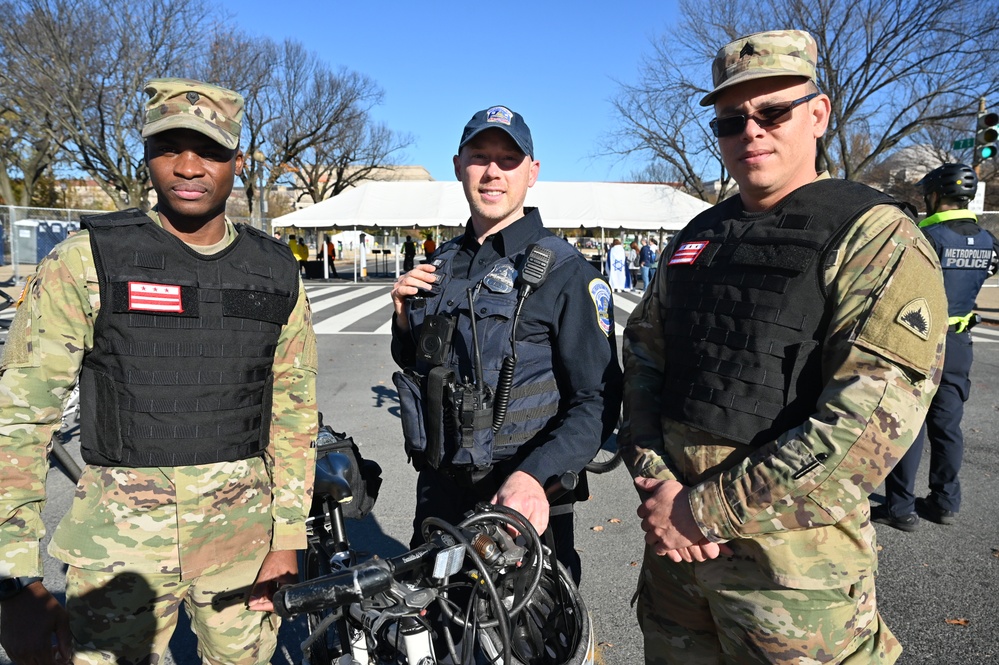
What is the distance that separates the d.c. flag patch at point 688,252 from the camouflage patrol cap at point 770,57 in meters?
0.42

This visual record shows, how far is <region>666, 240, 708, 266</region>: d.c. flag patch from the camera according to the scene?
1.96 meters

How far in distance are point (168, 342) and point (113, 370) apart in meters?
0.16

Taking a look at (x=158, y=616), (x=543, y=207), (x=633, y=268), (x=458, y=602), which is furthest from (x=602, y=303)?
(x=633, y=268)

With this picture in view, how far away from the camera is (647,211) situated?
2419cm

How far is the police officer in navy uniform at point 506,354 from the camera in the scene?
6.78ft

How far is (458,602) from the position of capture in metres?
1.70

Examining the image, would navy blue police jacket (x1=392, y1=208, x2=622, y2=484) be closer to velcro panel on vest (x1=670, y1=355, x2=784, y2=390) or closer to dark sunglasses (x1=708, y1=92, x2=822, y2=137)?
velcro panel on vest (x1=670, y1=355, x2=784, y2=390)

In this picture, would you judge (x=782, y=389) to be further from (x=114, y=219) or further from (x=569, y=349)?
(x=114, y=219)

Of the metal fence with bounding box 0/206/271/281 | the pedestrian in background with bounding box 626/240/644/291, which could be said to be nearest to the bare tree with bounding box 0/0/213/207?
the metal fence with bounding box 0/206/271/281

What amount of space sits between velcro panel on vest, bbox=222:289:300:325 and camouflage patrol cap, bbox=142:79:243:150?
433 mm

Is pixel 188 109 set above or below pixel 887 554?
above

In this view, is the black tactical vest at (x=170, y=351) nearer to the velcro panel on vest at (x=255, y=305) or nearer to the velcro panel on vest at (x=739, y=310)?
the velcro panel on vest at (x=255, y=305)

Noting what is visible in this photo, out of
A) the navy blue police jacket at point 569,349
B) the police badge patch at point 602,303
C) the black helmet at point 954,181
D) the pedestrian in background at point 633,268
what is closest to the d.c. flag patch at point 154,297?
the navy blue police jacket at point 569,349

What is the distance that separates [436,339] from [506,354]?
0.81ft
